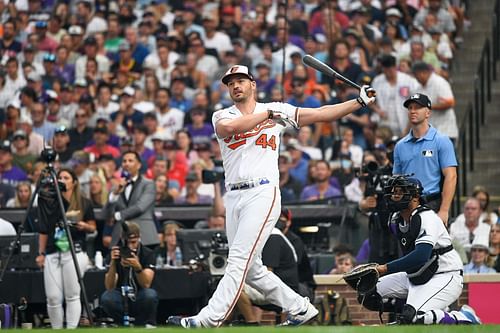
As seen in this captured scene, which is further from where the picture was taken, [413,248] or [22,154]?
[22,154]

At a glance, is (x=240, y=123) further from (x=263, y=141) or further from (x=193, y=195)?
(x=193, y=195)

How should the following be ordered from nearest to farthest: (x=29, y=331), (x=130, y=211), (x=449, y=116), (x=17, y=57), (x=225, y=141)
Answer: (x=29, y=331), (x=225, y=141), (x=130, y=211), (x=449, y=116), (x=17, y=57)

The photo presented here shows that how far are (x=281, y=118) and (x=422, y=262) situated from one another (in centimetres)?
169

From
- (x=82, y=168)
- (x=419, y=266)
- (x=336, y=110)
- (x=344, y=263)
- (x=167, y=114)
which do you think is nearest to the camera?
(x=336, y=110)

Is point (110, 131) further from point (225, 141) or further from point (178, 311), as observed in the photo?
point (225, 141)

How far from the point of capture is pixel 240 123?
39.8 ft

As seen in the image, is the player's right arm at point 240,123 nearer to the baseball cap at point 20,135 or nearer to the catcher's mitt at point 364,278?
the catcher's mitt at point 364,278

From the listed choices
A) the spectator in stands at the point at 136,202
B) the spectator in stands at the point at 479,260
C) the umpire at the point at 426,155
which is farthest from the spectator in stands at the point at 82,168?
the umpire at the point at 426,155

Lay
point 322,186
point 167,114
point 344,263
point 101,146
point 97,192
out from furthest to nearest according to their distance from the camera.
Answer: point 167,114 < point 101,146 < point 97,192 < point 322,186 < point 344,263

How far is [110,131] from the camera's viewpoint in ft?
68.7

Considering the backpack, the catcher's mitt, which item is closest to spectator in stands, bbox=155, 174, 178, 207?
the backpack

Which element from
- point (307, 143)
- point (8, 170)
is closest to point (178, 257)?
point (8, 170)

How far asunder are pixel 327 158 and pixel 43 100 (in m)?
4.39

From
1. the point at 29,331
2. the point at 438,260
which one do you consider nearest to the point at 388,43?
the point at 438,260
